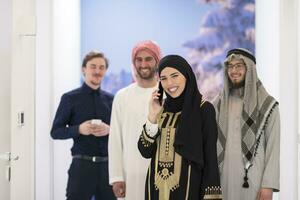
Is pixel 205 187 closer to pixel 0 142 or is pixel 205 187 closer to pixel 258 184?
pixel 258 184

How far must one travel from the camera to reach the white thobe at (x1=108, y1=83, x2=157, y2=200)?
89.1 inches

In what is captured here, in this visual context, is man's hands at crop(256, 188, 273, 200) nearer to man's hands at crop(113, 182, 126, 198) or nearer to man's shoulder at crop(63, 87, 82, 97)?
man's hands at crop(113, 182, 126, 198)

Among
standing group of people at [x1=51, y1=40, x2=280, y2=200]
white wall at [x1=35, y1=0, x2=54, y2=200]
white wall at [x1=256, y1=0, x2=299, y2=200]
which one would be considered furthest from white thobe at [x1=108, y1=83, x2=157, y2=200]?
white wall at [x1=256, y1=0, x2=299, y2=200]

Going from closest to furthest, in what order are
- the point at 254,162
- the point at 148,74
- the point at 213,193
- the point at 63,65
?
the point at 213,193 < the point at 254,162 < the point at 148,74 < the point at 63,65

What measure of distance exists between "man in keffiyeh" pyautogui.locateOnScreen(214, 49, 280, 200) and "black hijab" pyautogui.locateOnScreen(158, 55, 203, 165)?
337mm

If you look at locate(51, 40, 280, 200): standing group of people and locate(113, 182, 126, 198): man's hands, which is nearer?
locate(51, 40, 280, 200): standing group of people

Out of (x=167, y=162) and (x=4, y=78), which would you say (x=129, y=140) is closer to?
(x=167, y=162)

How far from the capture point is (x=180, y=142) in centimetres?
180

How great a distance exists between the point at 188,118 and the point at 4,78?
125 centimetres

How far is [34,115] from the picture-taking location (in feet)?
8.55

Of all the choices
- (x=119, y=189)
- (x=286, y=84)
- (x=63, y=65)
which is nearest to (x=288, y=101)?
(x=286, y=84)

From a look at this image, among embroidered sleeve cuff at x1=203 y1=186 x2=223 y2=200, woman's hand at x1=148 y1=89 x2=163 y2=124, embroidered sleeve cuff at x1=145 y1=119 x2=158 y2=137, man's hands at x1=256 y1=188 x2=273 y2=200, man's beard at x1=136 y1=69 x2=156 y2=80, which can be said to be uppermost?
man's beard at x1=136 y1=69 x2=156 y2=80

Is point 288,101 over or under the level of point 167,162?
over

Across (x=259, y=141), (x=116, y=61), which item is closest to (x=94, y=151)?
(x=116, y=61)
